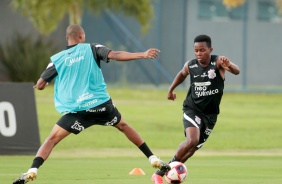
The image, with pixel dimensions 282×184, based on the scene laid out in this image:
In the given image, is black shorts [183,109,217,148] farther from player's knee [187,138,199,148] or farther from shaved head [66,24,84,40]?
shaved head [66,24,84,40]

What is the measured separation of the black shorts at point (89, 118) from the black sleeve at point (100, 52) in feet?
2.14

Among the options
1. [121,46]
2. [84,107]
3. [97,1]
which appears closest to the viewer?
[84,107]

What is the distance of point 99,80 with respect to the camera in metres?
13.7

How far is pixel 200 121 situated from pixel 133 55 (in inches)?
78.4

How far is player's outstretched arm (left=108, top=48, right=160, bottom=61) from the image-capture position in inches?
501

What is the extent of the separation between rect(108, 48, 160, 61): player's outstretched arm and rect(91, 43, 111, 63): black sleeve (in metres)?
0.10

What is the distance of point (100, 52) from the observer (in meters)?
13.6

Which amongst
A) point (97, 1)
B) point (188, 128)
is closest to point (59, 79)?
point (188, 128)

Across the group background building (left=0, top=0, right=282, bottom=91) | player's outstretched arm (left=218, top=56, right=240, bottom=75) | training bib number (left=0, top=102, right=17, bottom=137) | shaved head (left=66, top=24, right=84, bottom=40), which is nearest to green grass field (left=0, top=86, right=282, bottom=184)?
training bib number (left=0, top=102, right=17, bottom=137)

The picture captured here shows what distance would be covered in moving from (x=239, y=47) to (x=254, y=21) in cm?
259

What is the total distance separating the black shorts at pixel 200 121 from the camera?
14380 mm

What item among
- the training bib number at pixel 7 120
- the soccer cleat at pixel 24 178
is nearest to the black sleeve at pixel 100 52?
the soccer cleat at pixel 24 178

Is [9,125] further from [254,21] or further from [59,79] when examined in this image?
[254,21]

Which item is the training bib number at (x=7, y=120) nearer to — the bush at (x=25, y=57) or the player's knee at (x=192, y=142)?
the player's knee at (x=192, y=142)
